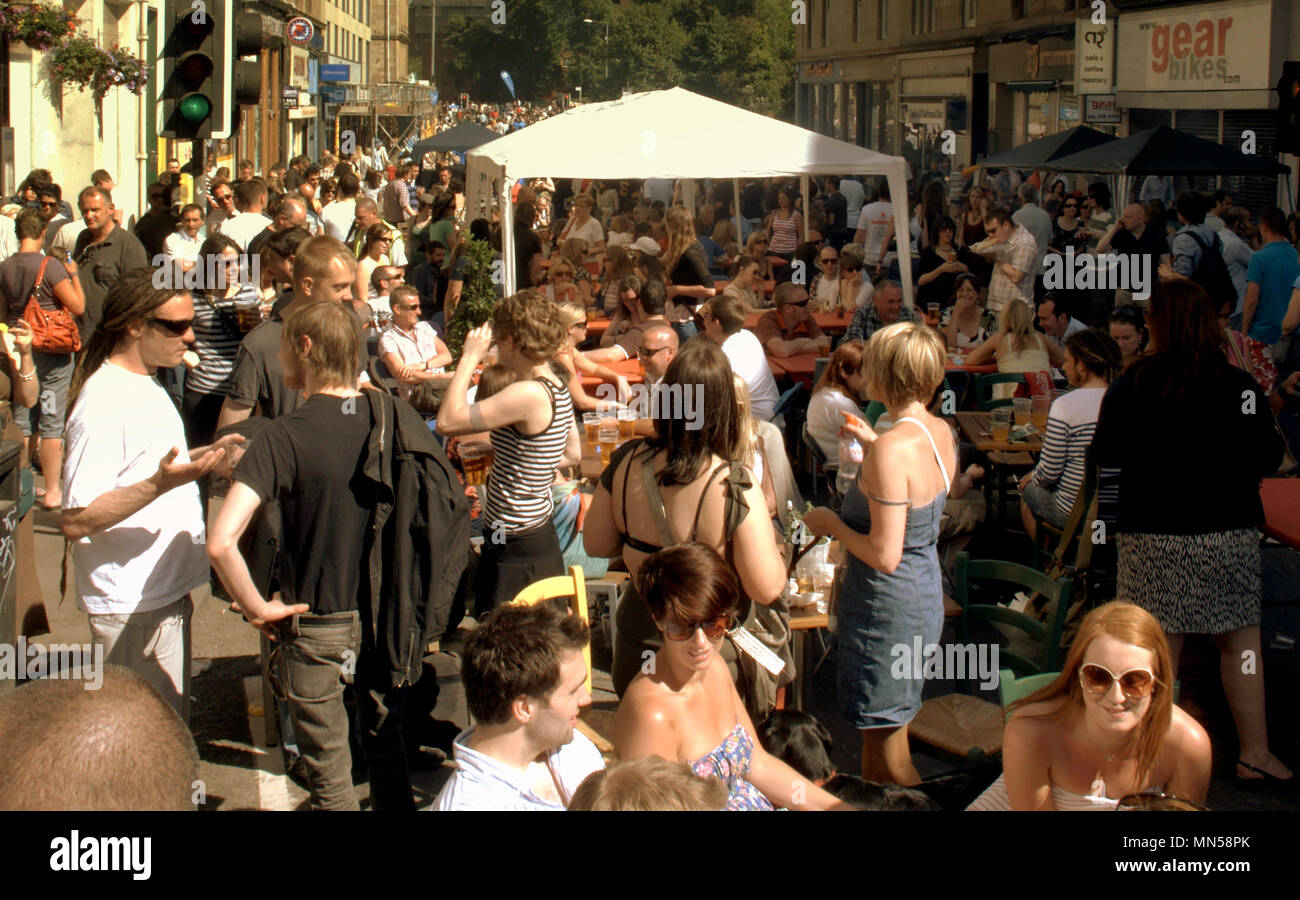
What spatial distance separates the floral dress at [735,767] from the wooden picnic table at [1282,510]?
2.50 meters

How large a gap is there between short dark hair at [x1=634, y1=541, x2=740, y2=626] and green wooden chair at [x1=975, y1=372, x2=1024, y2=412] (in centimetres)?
518

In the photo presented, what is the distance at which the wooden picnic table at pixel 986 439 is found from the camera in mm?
7176

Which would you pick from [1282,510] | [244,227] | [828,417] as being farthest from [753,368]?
[244,227]

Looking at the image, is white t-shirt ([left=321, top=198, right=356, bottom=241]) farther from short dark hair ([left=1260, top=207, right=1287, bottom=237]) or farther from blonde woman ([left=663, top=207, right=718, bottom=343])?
short dark hair ([left=1260, top=207, right=1287, bottom=237])

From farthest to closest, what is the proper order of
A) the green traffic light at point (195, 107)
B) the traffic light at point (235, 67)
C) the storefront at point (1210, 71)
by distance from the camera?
1. the storefront at point (1210, 71)
2. the traffic light at point (235, 67)
3. the green traffic light at point (195, 107)

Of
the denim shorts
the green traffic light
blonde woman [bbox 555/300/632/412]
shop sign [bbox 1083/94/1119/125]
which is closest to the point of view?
the denim shorts

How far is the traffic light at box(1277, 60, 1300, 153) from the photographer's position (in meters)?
7.93

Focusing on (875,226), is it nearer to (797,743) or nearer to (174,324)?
(797,743)

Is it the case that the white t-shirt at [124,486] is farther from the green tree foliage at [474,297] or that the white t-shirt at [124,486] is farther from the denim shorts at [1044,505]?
the green tree foliage at [474,297]

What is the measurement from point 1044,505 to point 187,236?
713cm

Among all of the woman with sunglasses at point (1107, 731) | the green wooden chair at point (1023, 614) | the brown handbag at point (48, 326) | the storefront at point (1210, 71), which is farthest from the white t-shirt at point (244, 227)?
the storefront at point (1210, 71)

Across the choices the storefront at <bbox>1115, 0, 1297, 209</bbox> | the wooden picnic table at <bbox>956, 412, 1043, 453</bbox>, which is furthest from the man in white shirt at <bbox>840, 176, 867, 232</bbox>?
the wooden picnic table at <bbox>956, 412, 1043, 453</bbox>

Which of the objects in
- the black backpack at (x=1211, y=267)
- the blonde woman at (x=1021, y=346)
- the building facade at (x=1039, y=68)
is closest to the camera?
the blonde woman at (x=1021, y=346)
